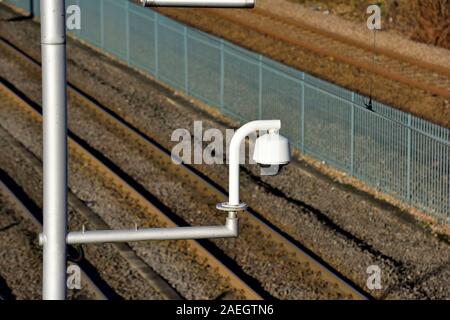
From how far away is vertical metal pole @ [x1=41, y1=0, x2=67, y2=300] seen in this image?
755 centimetres

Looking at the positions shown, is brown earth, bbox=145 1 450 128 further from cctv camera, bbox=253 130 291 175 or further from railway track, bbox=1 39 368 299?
cctv camera, bbox=253 130 291 175

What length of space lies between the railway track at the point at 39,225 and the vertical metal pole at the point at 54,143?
8.00 m

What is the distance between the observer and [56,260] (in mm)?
7945

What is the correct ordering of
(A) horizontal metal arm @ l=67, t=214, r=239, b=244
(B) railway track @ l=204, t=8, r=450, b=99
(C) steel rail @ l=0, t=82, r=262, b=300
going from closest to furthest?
(A) horizontal metal arm @ l=67, t=214, r=239, b=244 → (C) steel rail @ l=0, t=82, r=262, b=300 → (B) railway track @ l=204, t=8, r=450, b=99

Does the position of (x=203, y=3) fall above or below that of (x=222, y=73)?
above

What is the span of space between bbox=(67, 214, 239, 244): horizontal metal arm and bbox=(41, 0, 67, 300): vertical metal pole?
224 millimetres

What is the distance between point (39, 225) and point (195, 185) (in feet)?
11.2

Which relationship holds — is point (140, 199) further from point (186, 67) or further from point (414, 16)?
point (414, 16)

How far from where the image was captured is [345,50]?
1190 inches

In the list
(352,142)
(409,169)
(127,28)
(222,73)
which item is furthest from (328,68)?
(409,169)
